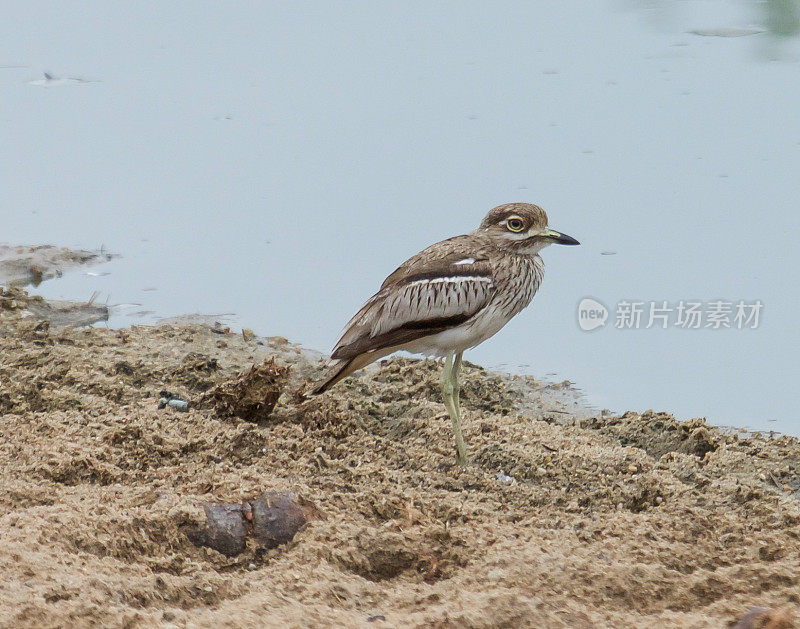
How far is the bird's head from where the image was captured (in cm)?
582

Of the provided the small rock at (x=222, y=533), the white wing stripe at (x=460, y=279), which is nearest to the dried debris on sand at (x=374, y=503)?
the small rock at (x=222, y=533)

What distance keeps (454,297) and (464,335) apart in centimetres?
21

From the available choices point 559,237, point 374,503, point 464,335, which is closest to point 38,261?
point 464,335

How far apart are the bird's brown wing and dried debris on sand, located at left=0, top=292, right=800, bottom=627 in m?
0.52

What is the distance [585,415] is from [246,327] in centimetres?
241

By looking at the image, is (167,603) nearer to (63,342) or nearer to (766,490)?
(766,490)

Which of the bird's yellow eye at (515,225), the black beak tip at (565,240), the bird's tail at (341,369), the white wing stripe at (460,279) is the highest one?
the bird's yellow eye at (515,225)

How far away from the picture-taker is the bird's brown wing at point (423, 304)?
5.55m

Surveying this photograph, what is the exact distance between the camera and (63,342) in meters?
7.07

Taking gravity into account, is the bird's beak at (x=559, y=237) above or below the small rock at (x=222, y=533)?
above

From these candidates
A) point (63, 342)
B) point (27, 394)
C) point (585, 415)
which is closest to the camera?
point (27, 394)

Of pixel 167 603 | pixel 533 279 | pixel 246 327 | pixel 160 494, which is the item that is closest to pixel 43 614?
pixel 167 603

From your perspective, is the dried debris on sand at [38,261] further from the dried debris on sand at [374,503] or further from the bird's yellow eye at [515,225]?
the bird's yellow eye at [515,225]

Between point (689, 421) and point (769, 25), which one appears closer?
point (689, 421)
